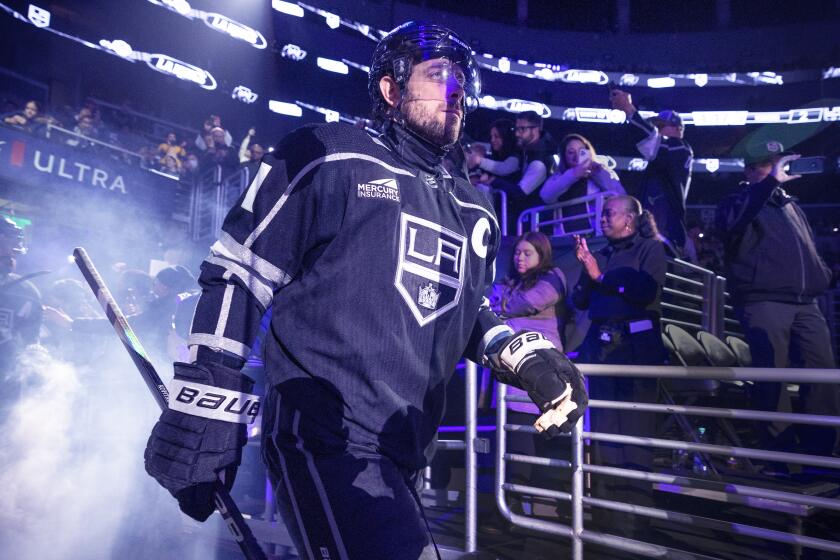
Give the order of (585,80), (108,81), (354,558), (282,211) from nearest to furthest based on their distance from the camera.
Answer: (354,558) < (282,211) < (108,81) < (585,80)

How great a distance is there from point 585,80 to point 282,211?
32484 mm

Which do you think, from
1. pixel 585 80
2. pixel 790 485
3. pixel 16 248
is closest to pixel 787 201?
pixel 790 485

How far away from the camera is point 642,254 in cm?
500

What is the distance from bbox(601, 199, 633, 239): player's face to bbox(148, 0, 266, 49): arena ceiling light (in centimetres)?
2137

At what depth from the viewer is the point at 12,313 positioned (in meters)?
6.84

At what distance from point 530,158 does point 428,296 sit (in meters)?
6.01

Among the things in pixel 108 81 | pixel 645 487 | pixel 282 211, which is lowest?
pixel 645 487

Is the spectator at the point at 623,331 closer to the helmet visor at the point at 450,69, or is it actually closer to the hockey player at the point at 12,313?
the helmet visor at the point at 450,69

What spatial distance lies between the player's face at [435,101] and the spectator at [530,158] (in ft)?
17.7

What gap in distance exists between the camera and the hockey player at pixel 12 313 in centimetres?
654

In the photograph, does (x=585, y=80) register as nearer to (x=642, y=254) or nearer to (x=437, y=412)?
(x=642, y=254)

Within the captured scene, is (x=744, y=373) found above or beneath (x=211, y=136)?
beneath

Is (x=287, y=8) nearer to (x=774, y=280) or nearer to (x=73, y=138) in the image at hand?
(x=73, y=138)

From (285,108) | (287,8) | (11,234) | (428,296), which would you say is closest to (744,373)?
(428,296)
